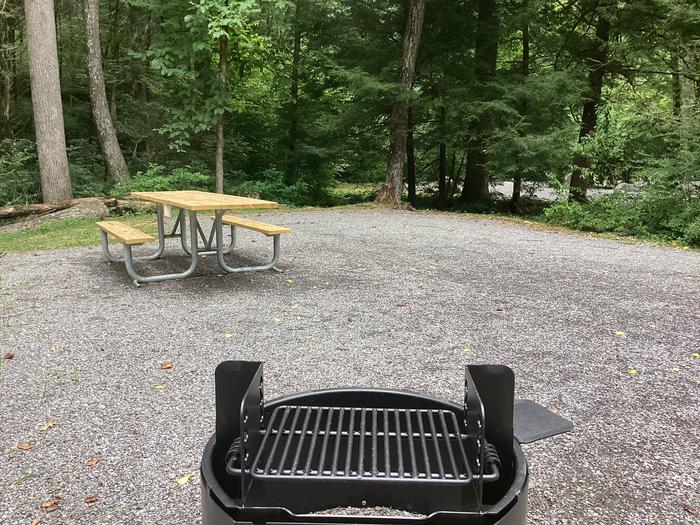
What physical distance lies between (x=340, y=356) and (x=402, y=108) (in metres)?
9.18

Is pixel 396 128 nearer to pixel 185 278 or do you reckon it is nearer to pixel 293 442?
pixel 185 278

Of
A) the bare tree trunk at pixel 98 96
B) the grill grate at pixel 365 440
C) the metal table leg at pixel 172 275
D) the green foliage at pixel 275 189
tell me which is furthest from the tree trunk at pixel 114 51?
the grill grate at pixel 365 440

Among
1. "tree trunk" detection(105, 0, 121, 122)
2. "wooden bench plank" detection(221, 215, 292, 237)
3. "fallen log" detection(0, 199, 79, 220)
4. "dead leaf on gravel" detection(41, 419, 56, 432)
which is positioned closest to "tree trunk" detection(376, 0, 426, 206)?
"wooden bench plank" detection(221, 215, 292, 237)

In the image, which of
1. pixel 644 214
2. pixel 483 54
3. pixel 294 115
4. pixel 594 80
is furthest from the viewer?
pixel 294 115

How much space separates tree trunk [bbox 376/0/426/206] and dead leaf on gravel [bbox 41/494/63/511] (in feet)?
32.8

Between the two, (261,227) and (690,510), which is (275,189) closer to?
(261,227)

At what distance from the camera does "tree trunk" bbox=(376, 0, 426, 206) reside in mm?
10898

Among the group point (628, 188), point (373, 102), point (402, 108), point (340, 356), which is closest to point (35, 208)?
point (373, 102)

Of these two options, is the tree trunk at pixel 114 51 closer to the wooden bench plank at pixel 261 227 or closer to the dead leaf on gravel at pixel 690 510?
the wooden bench plank at pixel 261 227

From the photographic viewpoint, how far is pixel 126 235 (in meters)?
4.63

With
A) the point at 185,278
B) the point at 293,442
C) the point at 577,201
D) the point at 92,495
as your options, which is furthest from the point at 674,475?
the point at 577,201

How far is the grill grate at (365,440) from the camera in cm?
117

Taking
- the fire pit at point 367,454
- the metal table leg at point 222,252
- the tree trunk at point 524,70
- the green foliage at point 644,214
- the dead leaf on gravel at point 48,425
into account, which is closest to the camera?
the fire pit at point 367,454

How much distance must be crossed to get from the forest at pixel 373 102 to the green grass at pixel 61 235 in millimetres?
1775
